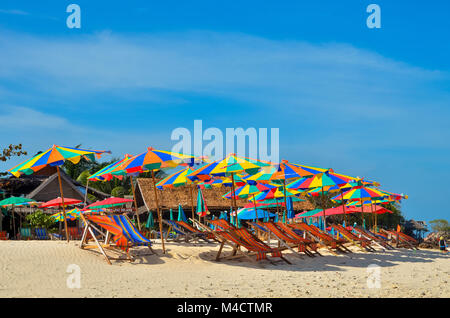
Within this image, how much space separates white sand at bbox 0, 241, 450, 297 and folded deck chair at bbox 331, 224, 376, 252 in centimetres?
210

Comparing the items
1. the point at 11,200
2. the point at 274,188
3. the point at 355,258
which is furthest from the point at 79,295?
the point at 11,200

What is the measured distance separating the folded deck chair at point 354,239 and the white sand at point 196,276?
82.6 inches

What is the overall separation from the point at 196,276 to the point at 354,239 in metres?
7.02

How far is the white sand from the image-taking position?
742 centimetres

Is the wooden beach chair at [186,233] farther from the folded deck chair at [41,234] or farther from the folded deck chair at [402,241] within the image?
the folded deck chair at [402,241]

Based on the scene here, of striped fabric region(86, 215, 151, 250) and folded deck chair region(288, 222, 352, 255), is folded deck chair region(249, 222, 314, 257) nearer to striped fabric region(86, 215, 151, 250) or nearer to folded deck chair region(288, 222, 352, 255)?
folded deck chair region(288, 222, 352, 255)

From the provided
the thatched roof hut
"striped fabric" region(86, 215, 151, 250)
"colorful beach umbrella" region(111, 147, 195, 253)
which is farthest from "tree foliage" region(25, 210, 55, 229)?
"striped fabric" region(86, 215, 151, 250)

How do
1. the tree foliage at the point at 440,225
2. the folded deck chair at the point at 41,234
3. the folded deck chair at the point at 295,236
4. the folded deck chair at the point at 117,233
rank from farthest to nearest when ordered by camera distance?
the tree foliage at the point at 440,225 → the folded deck chair at the point at 41,234 → the folded deck chair at the point at 295,236 → the folded deck chair at the point at 117,233

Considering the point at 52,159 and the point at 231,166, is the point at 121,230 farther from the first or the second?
the point at 231,166

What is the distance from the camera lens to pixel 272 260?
11844 mm

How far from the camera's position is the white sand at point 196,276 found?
24.3 ft

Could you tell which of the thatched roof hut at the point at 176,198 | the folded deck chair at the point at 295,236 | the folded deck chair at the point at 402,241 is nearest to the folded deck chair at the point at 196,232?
the folded deck chair at the point at 295,236
